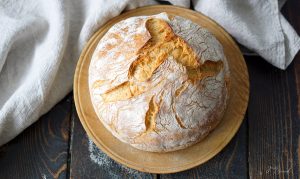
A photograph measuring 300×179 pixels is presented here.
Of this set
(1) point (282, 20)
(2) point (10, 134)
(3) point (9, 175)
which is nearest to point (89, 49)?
(2) point (10, 134)

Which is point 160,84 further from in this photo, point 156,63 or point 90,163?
point 90,163

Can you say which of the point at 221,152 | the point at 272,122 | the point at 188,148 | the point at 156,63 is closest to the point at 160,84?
the point at 156,63

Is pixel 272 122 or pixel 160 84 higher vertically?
pixel 160 84

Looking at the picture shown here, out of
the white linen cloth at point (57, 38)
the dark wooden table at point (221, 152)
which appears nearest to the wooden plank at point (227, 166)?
the dark wooden table at point (221, 152)

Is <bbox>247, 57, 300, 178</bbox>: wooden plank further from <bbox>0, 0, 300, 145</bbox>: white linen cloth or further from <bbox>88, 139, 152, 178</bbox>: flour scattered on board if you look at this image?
<bbox>88, 139, 152, 178</bbox>: flour scattered on board

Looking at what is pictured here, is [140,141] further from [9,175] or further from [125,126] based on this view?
[9,175]
